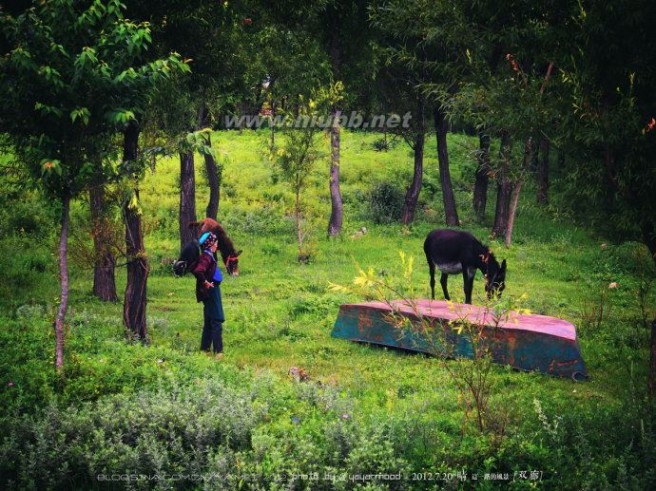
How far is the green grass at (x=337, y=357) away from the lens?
8188 millimetres

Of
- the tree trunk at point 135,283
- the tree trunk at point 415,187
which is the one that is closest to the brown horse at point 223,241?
the tree trunk at point 135,283

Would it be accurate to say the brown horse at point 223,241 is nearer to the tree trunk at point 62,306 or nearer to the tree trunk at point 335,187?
the tree trunk at point 62,306

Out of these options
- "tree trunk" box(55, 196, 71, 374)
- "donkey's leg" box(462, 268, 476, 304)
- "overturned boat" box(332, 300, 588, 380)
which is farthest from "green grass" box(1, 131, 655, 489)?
"donkey's leg" box(462, 268, 476, 304)

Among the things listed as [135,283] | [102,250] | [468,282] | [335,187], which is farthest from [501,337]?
[335,187]

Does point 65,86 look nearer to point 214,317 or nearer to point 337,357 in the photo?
point 214,317

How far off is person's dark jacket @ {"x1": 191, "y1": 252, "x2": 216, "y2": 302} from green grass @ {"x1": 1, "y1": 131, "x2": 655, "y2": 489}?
1119 millimetres

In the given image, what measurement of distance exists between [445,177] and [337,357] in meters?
19.8

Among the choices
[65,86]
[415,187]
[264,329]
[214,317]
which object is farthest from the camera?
[415,187]

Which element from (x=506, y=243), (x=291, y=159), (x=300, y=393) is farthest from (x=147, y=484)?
(x=506, y=243)

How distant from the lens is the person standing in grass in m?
12.5

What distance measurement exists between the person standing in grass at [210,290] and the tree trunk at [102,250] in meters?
2.74

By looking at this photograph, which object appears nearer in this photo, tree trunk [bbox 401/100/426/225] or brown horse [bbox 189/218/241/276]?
brown horse [bbox 189/218/241/276]

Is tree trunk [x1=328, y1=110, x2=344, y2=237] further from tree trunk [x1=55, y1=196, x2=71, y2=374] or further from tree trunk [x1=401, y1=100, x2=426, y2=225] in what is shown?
tree trunk [x1=55, y1=196, x2=71, y2=374]

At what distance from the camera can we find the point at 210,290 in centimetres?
1259
